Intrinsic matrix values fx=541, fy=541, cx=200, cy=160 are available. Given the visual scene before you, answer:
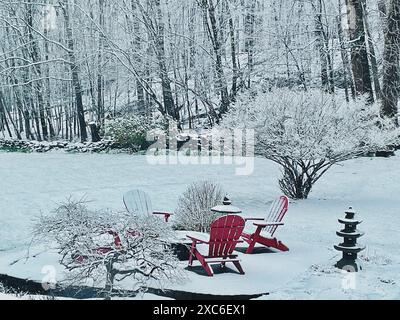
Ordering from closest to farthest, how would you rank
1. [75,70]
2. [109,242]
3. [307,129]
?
1. [109,242]
2. [307,129]
3. [75,70]

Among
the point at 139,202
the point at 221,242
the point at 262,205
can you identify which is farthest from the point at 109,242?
the point at 262,205

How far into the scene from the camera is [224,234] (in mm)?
5598

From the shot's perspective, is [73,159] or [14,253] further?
[73,159]

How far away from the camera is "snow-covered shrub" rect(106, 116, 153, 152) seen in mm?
15719

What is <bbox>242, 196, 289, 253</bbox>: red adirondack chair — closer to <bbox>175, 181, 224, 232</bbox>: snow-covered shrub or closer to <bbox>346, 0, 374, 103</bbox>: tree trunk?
<bbox>175, 181, 224, 232</bbox>: snow-covered shrub

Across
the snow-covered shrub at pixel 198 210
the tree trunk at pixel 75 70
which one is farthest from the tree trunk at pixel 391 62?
the tree trunk at pixel 75 70

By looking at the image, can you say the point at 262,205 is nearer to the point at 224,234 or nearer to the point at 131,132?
the point at 224,234

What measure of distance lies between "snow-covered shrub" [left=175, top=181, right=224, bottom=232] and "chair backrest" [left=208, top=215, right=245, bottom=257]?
172cm

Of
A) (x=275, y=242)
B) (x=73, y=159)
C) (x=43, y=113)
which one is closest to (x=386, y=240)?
(x=275, y=242)

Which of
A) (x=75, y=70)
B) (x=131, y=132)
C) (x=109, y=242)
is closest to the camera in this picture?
(x=109, y=242)

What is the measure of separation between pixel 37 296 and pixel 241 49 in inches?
609

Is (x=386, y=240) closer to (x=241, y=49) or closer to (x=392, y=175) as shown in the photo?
(x=392, y=175)

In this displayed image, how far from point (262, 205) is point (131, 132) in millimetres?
7144
